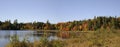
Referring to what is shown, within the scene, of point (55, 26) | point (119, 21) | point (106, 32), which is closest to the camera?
point (106, 32)

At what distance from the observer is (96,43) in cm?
1518

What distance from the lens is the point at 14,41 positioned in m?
13.5

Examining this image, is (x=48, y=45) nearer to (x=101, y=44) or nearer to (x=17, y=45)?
(x=17, y=45)

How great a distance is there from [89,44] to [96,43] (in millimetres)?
554

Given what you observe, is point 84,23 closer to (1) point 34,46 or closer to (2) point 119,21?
(2) point 119,21

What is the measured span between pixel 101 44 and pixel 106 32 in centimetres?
520

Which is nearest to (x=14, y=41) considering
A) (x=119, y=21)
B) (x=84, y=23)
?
(x=119, y=21)

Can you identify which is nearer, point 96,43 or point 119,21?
point 96,43

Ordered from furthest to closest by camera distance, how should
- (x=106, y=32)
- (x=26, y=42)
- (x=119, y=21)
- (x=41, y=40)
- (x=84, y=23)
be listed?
(x=84, y=23) → (x=119, y=21) → (x=106, y=32) → (x=26, y=42) → (x=41, y=40)


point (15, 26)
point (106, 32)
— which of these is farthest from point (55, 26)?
point (106, 32)

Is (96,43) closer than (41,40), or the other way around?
(41,40)

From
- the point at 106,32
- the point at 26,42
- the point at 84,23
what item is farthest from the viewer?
the point at 84,23

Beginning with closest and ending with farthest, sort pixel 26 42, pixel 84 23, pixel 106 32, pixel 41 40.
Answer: pixel 41 40 < pixel 26 42 < pixel 106 32 < pixel 84 23

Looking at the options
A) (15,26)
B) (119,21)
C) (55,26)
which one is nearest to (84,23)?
(119,21)
